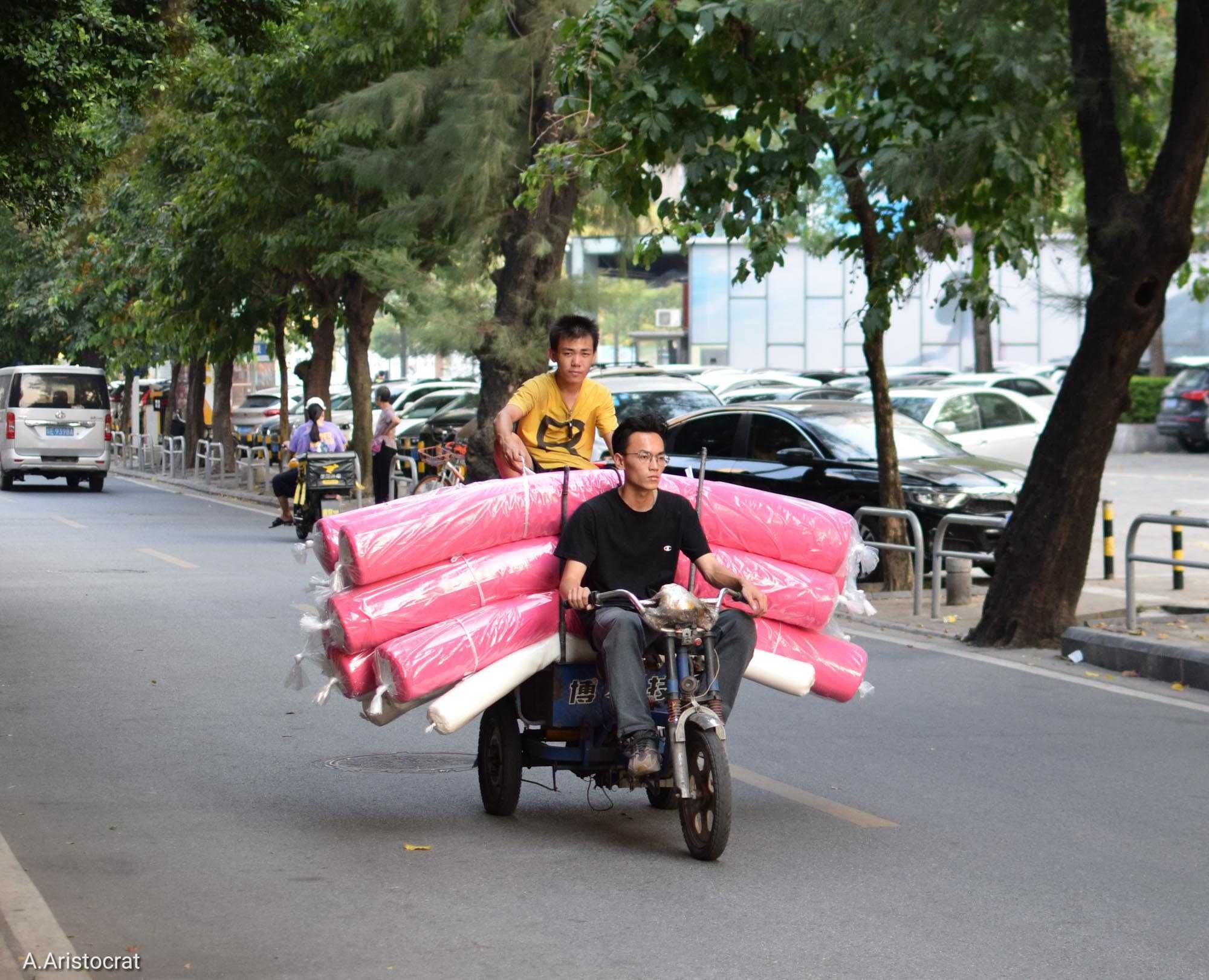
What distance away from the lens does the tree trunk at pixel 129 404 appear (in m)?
53.6

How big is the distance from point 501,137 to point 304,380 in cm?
1577

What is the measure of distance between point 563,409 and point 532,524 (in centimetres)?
91

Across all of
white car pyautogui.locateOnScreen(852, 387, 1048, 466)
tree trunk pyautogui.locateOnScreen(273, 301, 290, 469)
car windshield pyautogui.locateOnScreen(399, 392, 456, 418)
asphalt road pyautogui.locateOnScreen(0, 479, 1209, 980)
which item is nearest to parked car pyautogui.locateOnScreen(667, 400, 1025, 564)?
asphalt road pyautogui.locateOnScreen(0, 479, 1209, 980)

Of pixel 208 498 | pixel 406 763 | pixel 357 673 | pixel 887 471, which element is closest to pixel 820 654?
pixel 357 673

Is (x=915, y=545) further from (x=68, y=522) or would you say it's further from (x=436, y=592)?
(x=68, y=522)

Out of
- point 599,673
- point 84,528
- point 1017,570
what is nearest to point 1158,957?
point 599,673

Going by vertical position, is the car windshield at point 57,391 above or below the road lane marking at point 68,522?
above

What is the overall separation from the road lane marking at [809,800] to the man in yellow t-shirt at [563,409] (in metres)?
1.55

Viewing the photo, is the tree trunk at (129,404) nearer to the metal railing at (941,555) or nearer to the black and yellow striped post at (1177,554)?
the black and yellow striped post at (1177,554)

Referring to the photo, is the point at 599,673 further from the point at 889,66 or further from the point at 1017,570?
the point at 889,66

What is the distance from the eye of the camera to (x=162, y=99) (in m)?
32.2

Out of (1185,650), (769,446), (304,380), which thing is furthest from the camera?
(304,380)

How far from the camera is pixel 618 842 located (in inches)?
278

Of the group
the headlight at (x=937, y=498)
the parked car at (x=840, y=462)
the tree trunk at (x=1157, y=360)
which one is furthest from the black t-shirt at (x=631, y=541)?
the tree trunk at (x=1157, y=360)
